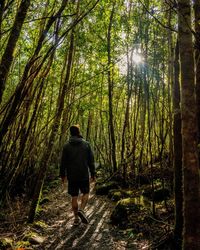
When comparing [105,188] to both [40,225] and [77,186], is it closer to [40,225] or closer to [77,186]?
[77,186]

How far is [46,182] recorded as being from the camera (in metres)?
12.0

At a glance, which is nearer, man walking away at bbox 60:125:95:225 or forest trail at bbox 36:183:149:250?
forest trail at bbox 36:183:149:250

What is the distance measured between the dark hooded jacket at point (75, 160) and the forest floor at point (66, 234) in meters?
0.88

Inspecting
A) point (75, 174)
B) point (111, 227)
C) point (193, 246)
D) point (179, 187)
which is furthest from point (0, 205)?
point (193, 246)

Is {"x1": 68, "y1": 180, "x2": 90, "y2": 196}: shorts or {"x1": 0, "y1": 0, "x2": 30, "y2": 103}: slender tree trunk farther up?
{"x1": 0, "y1": 0, "x2": 30, "y2": 103}: slender tree trunk

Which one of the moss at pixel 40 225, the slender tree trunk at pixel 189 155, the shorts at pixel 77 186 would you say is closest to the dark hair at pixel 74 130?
the shorts at pixel 77 186

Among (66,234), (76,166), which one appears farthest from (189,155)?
(76,166)

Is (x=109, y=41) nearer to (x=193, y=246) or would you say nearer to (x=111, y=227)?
(x=111, y=227)

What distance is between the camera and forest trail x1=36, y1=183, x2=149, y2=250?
14.1 feet

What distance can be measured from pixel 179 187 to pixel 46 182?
9.08 metres

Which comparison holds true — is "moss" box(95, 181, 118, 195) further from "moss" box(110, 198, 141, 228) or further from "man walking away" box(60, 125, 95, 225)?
A: "man walking away" box(60, 125, 95, 225)

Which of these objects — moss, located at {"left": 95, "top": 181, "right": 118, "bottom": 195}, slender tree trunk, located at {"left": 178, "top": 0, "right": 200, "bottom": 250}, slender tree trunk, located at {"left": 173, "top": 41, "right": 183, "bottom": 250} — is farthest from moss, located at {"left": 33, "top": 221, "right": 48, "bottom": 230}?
moss, located at {"left": 95, "top": 181, "right": 118, "bottom": 195}

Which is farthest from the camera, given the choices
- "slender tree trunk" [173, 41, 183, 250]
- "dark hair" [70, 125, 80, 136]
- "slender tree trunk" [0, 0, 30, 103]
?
"dark hair" [70, 125, 80, 136]

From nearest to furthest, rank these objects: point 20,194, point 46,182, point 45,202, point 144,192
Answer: point 144,192 → point 45,202 → point 20,194 → point 46,182
